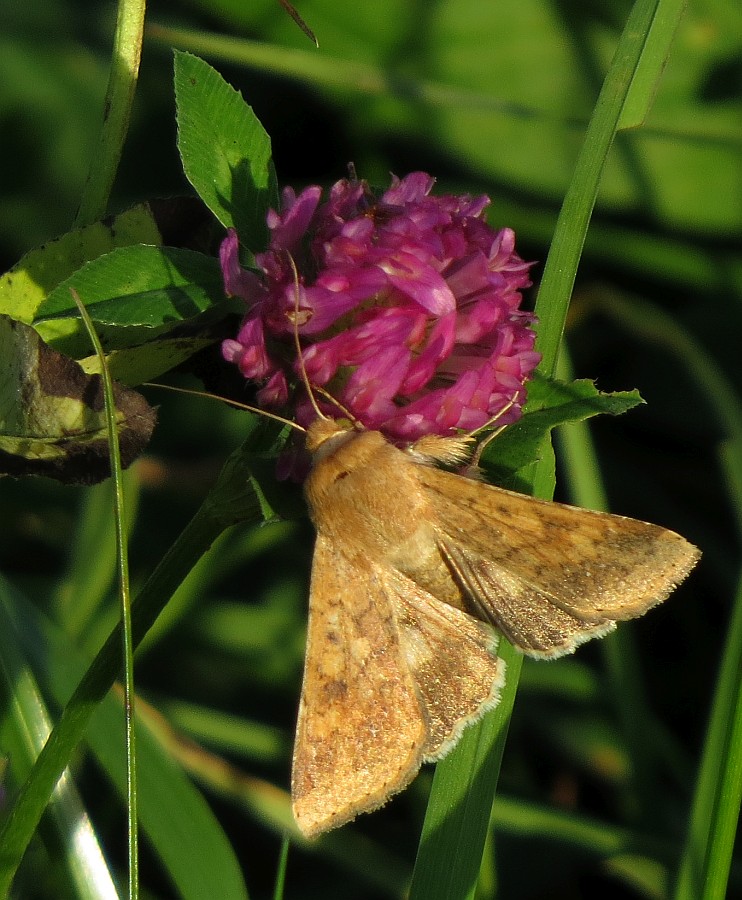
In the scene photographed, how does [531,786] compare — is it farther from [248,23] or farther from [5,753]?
[248,23]

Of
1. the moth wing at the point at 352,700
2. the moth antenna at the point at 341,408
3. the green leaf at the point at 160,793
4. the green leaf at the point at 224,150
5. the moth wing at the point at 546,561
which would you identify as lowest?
the green leaf at the point at 160,793

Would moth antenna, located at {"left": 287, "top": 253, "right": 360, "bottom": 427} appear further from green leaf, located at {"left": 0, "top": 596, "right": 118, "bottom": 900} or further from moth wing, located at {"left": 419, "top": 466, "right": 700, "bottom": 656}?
green leaf, located at {"left": 0, "top": 596, "right": 118, "bottom": 900}

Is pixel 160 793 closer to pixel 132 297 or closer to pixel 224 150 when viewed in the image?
pixel 132 297

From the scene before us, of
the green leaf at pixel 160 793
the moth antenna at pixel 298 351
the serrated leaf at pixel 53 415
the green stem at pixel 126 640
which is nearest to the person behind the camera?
the green stem at pixel 126 640

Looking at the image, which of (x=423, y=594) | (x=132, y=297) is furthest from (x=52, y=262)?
(x=423, y=594)

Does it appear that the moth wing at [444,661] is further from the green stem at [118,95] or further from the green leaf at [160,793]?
the green stem at [118,95]

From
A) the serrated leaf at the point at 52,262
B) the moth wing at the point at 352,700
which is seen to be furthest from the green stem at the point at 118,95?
the moth wing at the point at 352,700

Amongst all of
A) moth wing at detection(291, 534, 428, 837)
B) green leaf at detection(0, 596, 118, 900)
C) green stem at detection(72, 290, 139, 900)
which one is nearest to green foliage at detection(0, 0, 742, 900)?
green leaf at detection(0, 596, 118, 900)

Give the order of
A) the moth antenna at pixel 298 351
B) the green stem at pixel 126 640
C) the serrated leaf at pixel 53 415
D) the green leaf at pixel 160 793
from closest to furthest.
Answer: the green stem at pixel 126 640
the moth antenna at pixel 298 351
the serrated leaf at pixel 53 415
the green leaf at pixel 160 793
